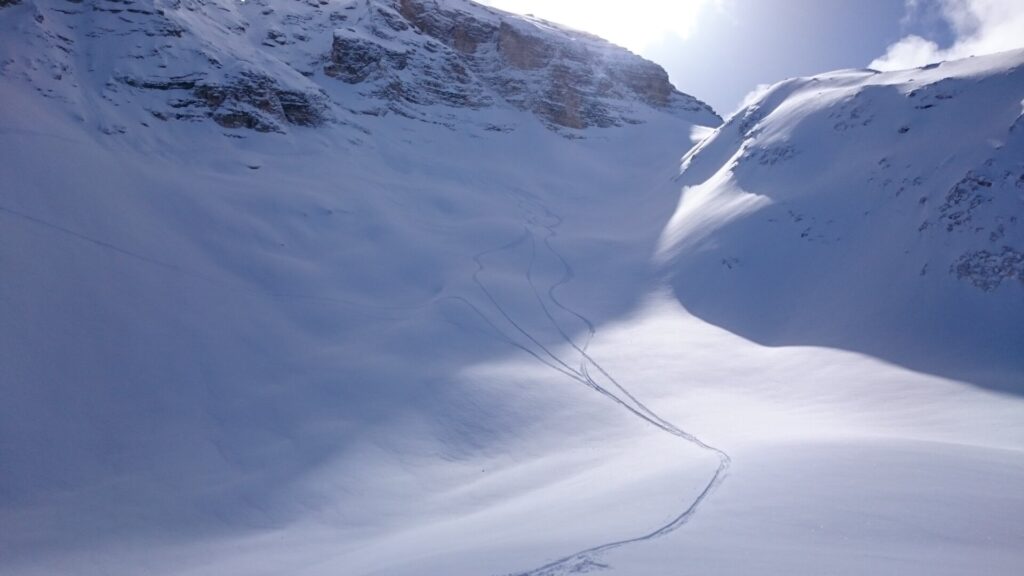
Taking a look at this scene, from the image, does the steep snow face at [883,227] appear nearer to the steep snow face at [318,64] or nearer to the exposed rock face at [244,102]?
the exposed rock face at [244,102]

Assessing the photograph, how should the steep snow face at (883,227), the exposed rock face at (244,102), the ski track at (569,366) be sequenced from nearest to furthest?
the ski track at (569,366) < the steep snow face at (883,227) < the exposed rock face at (244,102)

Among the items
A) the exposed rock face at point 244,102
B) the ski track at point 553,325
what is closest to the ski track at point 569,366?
the ski track at point 553,325

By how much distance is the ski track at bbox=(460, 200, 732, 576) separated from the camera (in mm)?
6607

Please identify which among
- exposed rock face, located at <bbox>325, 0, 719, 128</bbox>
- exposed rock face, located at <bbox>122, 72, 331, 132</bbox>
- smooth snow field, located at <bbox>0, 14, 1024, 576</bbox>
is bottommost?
smooth snow field, located at <bbox>0, 14, 1024, 576</bbox>

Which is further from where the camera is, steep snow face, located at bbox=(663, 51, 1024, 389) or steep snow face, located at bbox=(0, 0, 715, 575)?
steep snow face, located at bbox=(663, 51, 1024, 389)

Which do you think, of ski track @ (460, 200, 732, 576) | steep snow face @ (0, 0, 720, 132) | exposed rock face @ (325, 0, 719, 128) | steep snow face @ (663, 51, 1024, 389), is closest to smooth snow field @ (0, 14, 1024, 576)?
ski track @ (460, 200, 732, 576)

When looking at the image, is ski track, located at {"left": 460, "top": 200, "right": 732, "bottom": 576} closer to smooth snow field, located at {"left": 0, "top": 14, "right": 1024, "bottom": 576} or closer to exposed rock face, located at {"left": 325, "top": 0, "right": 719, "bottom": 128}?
smooth snow field, located at {"left": 0, "top": 14, "right": 1024, "bottom": 576}

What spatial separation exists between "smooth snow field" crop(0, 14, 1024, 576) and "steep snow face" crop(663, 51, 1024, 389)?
0.63 ft

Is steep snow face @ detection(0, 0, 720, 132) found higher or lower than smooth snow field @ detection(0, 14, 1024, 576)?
higher

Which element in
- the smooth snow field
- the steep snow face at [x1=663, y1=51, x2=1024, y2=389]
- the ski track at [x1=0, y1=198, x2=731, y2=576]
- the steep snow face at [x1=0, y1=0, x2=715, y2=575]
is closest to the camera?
the smooth snow field

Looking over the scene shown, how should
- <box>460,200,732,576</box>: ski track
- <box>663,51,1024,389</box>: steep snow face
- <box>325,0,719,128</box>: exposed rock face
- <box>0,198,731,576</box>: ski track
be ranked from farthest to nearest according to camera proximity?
1. <box>325,0,719,128</box>: exposed rock face
2. <box>663,51,1024,389</box>: steep snow face
3. <box>0,198,731,576</box>: ski track
4. <box>460,200,732,576</box>: ski track

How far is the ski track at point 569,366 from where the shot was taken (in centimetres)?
661

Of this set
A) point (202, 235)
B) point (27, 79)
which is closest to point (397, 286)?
point (202, 235)

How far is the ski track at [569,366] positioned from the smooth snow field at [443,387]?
83 mm
